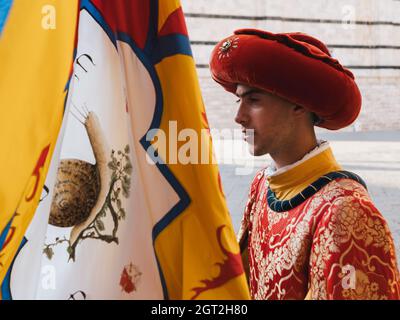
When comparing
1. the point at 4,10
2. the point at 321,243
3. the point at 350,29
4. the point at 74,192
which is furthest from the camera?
the point at 350,29

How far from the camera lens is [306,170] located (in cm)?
116

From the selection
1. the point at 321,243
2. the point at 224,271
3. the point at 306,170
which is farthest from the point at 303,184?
the point at 224,271

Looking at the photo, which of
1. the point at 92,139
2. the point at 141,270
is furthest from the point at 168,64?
the point at 141,270

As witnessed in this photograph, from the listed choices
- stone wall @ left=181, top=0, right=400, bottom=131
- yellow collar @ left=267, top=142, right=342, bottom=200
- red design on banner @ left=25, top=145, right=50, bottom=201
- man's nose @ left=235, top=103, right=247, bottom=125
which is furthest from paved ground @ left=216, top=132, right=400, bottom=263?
red design on banner @ left=25, top=145, right=50, bottom=201

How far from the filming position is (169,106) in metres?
0.74

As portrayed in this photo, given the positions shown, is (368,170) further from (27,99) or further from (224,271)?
(27,99)

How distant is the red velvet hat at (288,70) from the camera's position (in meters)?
1.07

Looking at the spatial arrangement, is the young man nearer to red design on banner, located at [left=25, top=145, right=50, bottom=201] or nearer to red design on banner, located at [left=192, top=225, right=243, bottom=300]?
red design on banner, located at [left=192, top=225, right=243, bottom=300]

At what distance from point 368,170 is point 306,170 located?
5681 mm

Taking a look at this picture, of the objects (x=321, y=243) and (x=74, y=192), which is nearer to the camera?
(x=74, y=192)

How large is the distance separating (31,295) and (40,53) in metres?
0.30

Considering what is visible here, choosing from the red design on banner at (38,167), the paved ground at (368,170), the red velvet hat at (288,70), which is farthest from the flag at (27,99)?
the paved ground at (368,170)

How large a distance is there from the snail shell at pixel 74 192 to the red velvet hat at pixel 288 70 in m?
0.45

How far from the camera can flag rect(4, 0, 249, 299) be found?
0.74 m
